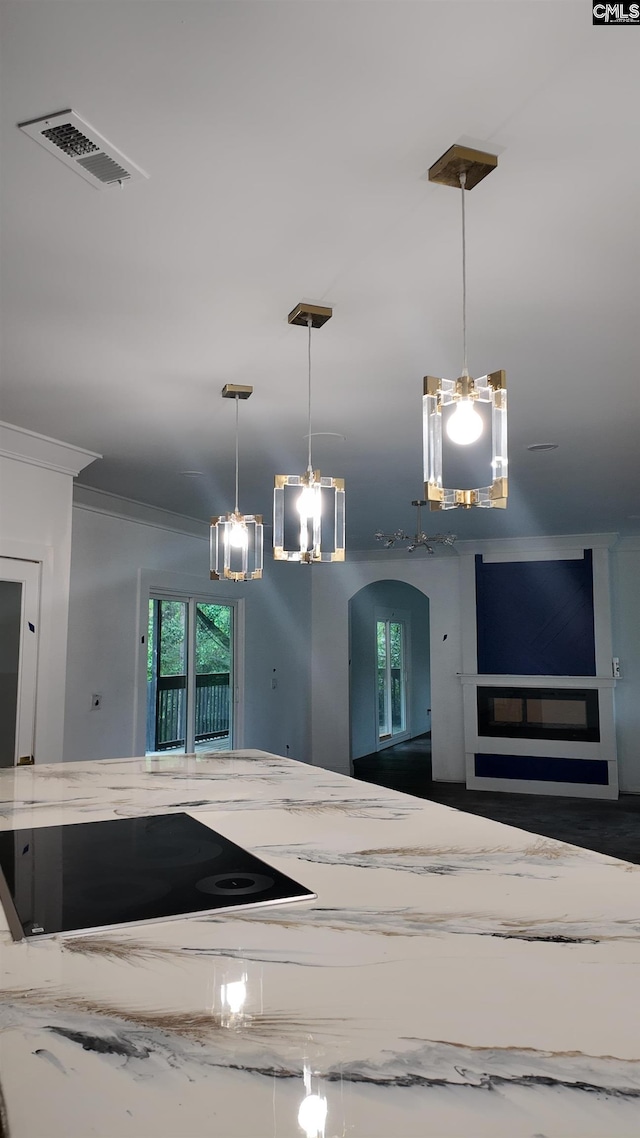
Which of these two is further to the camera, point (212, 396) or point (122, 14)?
point (212, 396)

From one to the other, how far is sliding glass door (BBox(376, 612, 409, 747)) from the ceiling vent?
27.9 feet

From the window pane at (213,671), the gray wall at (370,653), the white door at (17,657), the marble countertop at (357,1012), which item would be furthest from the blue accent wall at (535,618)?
the marble countertop at (357,1012)

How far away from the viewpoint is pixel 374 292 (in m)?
2.24

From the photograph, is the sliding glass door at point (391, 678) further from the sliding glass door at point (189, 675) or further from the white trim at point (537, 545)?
the sliding glass door at point (189, 675)

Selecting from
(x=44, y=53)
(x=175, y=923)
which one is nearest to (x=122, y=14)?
(x=44, y=53)

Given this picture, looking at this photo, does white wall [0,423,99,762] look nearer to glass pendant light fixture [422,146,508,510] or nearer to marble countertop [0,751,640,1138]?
glass pendant light fixture [422,146,508,510]

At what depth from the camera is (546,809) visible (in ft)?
21.0

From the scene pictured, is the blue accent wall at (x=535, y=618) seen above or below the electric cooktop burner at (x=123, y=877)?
above

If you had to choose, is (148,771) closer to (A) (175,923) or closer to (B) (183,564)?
(A) (175,923)

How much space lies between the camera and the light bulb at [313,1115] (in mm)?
600

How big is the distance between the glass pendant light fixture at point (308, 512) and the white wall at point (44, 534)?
5.78 ft

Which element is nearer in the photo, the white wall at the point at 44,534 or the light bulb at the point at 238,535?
the light bulb at the point at 238,535

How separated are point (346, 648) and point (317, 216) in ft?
21.8

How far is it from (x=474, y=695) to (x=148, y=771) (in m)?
5.53
